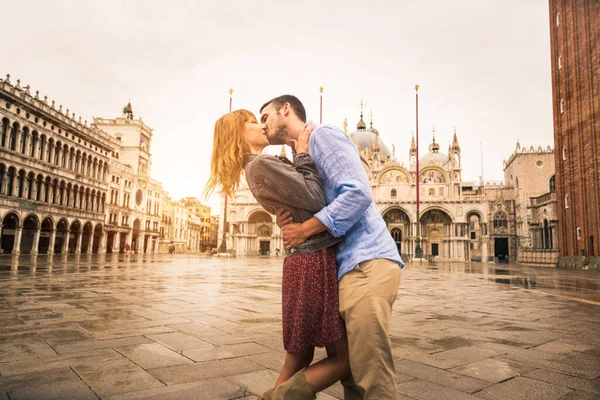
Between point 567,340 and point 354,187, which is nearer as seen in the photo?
point 354,187

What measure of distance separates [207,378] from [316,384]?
4.20ft

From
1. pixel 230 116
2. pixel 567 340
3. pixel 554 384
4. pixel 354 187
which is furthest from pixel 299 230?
pixel 567 340

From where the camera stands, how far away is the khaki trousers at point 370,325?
1613 millimetres

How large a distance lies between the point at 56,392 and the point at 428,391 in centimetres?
236

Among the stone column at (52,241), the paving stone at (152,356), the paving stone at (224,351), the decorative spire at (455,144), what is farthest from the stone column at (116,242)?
the decorative spire at (455,144)

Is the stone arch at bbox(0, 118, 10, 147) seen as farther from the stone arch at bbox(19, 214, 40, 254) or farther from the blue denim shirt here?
the blue denim shirt

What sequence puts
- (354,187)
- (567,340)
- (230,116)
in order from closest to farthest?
(354,187) → (230,116) → (567,340)

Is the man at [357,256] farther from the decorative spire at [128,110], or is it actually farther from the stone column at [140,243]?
the decorative spire at [128,110]

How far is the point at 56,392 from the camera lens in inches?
94.9

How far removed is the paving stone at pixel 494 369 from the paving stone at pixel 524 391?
114 millimetres

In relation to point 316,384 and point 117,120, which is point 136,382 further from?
point 117,120

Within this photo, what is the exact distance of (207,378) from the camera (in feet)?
8.98

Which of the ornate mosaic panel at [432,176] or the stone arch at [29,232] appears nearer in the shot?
the stone arch at [29,232]

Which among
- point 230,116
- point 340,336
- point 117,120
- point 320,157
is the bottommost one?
point 340,336
